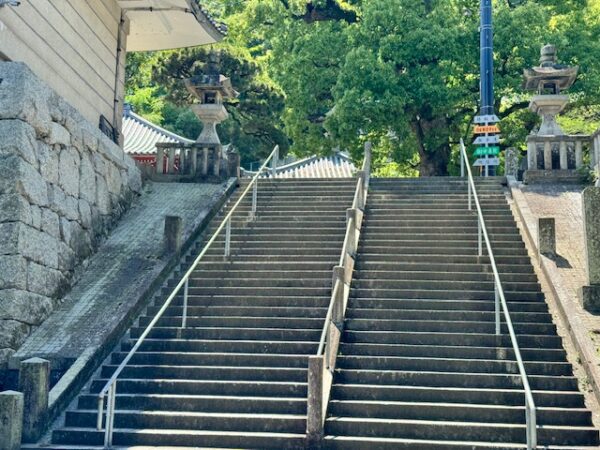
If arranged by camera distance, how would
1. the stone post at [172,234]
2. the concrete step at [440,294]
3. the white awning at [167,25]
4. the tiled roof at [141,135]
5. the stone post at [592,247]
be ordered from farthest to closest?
the tiled roof at [141,135] → the white awning at [167,25] → the stone post at [172,234] → the concrete step at [440,294] → the stone post at [592,247]

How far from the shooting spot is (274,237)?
1249cm

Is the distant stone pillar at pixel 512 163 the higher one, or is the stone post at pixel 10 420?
the distant stone pillar at pixel 512 163

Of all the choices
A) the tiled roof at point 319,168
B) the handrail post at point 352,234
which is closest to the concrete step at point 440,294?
the handrail post at point 352,234

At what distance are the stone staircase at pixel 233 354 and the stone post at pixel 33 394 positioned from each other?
0.24 metres

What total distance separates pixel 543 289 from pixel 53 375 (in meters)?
6.70

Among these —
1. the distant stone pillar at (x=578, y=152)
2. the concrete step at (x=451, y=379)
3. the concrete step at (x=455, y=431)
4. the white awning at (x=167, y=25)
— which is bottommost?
the concrete step at (x=455, y=431)

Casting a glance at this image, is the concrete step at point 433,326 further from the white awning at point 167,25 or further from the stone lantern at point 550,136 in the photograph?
the white awning at point 167,25

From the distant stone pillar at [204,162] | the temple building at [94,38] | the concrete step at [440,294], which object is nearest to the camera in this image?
the concrete step at [440,294]

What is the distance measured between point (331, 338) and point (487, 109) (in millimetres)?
10299

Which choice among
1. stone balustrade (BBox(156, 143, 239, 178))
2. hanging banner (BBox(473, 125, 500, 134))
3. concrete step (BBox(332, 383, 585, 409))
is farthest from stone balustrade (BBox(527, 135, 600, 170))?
concrete step (BBox(332, 383, 585, 409))

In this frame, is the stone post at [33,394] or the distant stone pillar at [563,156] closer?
the stone post at [33,394]

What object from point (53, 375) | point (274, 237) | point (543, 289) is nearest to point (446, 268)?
point (543, 289)

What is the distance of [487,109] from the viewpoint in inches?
671

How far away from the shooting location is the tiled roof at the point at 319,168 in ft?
93.2
